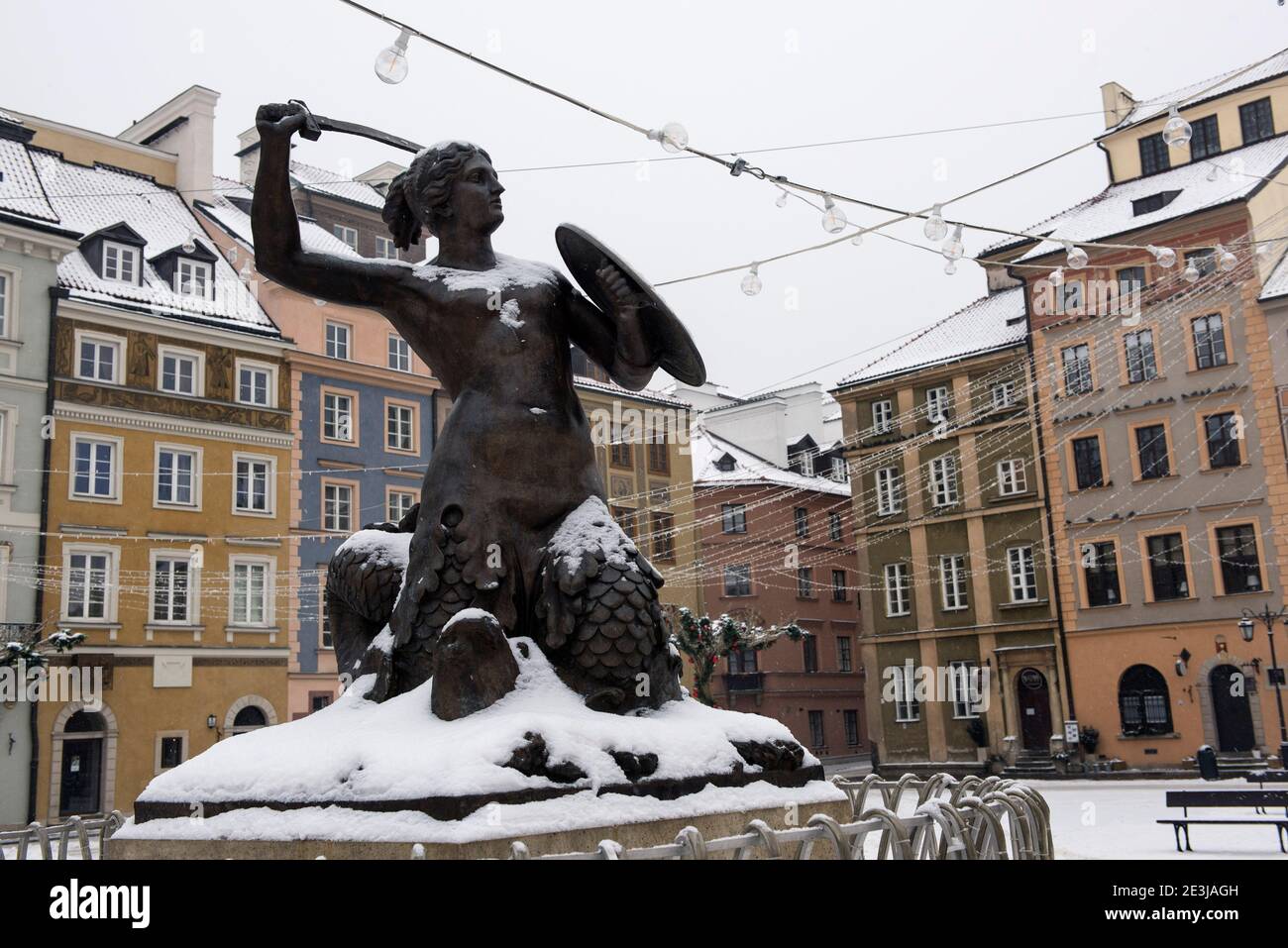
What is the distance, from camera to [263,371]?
105ft

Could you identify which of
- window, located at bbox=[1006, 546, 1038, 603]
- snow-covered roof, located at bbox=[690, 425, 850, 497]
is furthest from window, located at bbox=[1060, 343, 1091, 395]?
snow-covered roof, located at bbox=[690, 425, 850, 497]

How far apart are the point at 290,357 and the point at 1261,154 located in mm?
26173

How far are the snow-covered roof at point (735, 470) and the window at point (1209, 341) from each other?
16.3m

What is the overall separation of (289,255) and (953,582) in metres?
36.0

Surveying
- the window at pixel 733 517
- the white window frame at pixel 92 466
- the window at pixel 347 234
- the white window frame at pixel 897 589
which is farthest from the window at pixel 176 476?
the white window frame at pixel 897 589

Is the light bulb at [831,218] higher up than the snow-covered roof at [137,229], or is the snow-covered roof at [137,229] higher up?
the snow-covered roof at [137,229]

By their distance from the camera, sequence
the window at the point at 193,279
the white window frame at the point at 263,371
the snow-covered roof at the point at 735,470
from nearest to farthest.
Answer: the window at the point at 193,279 → the white window frame at the point at 263,371 → the snow-covered roof at the point at 735,470

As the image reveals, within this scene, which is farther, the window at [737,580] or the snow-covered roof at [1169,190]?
the window at [737,580]

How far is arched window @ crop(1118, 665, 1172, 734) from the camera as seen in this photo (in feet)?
108

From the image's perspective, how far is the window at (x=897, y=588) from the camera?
39969 mm

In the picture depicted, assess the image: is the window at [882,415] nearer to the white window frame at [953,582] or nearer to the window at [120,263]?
the white window frame at [953,582]
